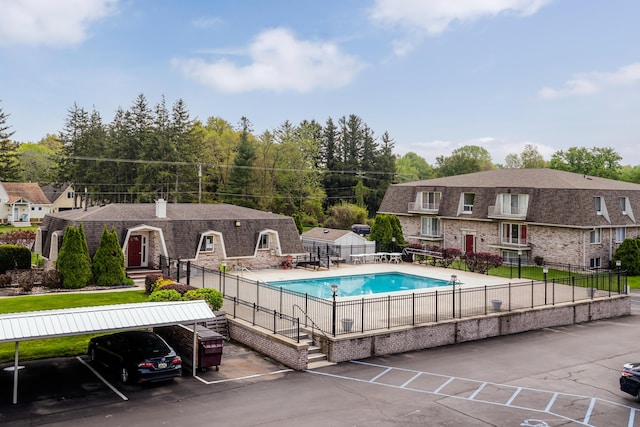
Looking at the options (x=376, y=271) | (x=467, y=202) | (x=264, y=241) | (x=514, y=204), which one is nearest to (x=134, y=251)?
(x=264, y=241)

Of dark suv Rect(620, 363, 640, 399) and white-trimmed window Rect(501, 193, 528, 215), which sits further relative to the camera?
white-trimmed window Rect(501, 193, 528, 215)

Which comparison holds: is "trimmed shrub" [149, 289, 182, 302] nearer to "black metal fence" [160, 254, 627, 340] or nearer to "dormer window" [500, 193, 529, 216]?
"black metal fence" [160, 254, 627, 340]

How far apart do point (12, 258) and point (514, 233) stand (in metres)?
32.5

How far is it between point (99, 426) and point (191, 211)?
24536 millimetres

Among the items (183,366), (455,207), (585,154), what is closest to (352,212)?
(455,207)

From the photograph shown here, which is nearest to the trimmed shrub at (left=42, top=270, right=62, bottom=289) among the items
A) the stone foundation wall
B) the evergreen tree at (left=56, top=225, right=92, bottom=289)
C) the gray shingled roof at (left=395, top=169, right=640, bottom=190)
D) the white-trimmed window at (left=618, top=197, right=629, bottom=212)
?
the evergreen tree at (left=56, top=225, right=92, bottom=289)

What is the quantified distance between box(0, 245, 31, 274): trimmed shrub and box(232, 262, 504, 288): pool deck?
1156 cm

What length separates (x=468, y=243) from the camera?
4350cm

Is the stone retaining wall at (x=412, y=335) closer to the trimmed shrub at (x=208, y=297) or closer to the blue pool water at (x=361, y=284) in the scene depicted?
the trimmed shrub at (x=208, y=297)

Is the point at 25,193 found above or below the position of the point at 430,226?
above

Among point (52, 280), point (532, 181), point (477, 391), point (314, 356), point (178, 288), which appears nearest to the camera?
point (477, 391)

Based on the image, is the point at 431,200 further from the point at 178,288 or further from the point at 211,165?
the point at 178,288

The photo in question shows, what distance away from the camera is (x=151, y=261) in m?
32.3

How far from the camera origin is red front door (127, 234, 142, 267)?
32.0 metres
